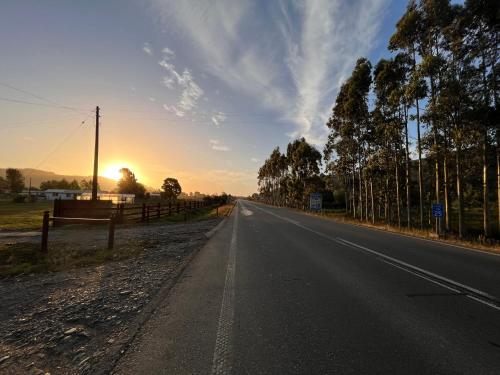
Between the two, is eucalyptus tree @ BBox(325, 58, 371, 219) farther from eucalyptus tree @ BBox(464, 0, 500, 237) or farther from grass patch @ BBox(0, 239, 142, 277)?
grass patch @ BBox(0, 239, 142, 277)

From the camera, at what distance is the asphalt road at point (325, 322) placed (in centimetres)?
299

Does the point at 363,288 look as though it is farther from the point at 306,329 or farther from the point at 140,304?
the point at 140,304

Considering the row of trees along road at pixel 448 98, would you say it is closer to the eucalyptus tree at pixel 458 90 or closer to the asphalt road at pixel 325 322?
the eucalyptus tree at pixel 458 90

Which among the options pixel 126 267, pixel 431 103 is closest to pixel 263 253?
pixel 126 267

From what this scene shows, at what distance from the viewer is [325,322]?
3.97 meters

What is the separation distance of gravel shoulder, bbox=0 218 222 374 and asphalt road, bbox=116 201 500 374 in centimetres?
37

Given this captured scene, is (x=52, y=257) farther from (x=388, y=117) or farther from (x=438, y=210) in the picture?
(x=388, y=117)

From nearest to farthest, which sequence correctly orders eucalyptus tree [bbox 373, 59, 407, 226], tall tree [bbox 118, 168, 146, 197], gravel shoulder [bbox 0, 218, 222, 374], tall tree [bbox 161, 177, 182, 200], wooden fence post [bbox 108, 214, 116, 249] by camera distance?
1. gravel shoulder [bbox 0, 218, 222, 374]
2. wooden fence post [bbox 108, 214, 116, 249]
3. eucalyptus tree [bbox 373, 59, 407, 226]
4. tall tree [bbox 118, 168, 146, 197]
5. tall tree [bbox 161, 177, 182, 200]

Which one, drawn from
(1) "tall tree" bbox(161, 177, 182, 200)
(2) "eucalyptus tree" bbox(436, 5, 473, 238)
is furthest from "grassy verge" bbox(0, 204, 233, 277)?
(1) "tall tree" bbox(161, 177, 182, 200)

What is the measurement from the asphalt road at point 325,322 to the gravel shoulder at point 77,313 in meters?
0.37

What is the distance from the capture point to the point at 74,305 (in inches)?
191

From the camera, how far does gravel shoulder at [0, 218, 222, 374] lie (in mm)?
3168

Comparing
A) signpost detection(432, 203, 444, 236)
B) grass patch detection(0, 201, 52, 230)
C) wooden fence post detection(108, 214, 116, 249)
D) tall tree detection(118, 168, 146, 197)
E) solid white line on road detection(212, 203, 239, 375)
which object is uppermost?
tall tree detection(118, 168, 146, 197)

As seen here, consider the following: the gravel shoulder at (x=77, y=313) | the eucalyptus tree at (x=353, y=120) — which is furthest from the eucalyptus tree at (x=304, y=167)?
the gravel shoulder at (x=77, y=313)
